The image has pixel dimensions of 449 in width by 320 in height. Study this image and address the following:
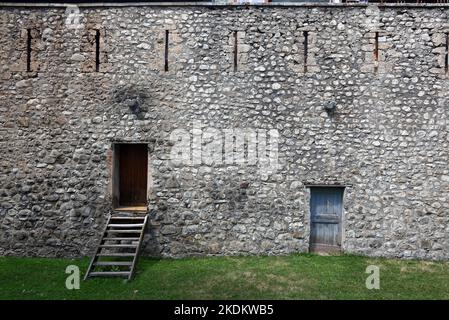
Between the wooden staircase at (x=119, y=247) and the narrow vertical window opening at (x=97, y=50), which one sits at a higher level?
the narrow vertical window opening at (x=97, y=50)

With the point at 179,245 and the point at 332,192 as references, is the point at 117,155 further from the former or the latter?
the point at 332,192

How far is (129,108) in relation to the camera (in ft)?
27.3

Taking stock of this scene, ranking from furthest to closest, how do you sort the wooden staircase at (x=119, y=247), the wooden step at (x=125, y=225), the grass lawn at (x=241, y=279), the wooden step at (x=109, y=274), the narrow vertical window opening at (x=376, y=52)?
the narrow vertical window opening at (x=376, y=52), the wooden step at (x=125, y=225), the wooden staircase at (x=119, y=247), the wooden step at (x=109, y=274), the grass lawn at (x=241, y=279)

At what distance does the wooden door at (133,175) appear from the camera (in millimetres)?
8664

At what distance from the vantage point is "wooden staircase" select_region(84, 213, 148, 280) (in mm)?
7250

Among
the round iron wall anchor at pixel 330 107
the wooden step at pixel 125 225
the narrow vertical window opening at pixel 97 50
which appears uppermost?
the narrow vertical window opening at pixel 97 50

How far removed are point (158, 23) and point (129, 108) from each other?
1.82 m

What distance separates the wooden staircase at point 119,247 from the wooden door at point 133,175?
478 mm

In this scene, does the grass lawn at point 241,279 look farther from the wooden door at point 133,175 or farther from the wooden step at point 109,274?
the wooden door at point 133,175

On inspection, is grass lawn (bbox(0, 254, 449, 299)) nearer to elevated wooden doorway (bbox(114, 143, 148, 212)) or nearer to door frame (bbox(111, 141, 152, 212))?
door frame (bbox(111, 141, 152, 212))

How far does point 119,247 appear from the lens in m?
7.91

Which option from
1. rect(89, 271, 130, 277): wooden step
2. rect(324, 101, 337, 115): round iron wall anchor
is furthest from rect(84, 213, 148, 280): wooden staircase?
rect(324, 101, 337, 115): round iron wall anchor

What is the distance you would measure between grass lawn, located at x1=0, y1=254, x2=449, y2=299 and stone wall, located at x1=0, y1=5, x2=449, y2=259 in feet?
1.25

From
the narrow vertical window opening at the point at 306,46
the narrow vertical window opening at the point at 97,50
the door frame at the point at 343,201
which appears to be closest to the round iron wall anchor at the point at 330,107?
the narrow vertical window opening at the point at 306,46
